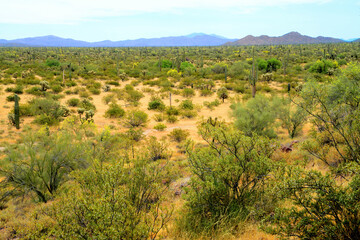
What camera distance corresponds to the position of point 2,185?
8.16m

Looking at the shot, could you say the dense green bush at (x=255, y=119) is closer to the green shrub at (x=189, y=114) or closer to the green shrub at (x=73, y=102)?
the green shrub at (x=189, y=114)

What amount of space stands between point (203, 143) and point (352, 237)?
11.1m

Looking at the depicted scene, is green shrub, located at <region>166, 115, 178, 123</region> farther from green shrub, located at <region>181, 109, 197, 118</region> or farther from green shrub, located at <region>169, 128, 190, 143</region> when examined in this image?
green shrub, located at <region>169, 128, 190, 143</region>

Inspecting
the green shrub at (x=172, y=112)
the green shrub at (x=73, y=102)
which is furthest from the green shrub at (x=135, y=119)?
the green shrub at (x=73, y=102)

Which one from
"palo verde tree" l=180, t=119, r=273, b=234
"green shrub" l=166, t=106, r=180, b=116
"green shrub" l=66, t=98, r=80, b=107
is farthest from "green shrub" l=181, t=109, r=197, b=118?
"palo verde tree" l=180, t=119, r=273, b=234

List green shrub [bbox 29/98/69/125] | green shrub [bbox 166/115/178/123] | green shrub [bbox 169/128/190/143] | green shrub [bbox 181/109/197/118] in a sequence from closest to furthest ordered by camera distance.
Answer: green shrub [bbox 169/128/190/143], green shrub [bbox 29/98/69/125], green shrub [bbox 166/115/178/123], green shrub [bbox 181/109/197/118]

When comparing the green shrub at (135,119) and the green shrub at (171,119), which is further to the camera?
the green shrub at (171,119)

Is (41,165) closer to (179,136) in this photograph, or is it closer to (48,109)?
(179,136)

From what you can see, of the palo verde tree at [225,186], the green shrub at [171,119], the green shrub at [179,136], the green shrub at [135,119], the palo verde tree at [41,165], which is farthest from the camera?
the green shrub at [171,119]

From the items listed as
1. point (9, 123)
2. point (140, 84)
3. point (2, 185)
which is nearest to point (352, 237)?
point (2, 185)

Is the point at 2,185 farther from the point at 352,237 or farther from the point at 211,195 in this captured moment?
the point at 352,237

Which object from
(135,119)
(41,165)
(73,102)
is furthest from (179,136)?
(73,102)

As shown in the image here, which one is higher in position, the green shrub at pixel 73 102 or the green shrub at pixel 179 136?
the green shrub at pixel 73 102

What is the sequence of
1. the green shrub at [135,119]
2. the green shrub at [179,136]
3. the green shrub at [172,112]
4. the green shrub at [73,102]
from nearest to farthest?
the green shrub at [179,136] < the green shrub at [135,119] < the green shrub at [172,112] < the green shrub at [73,102]
